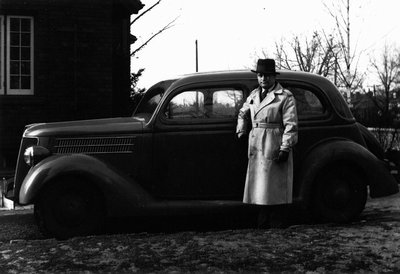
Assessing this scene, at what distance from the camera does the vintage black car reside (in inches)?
233

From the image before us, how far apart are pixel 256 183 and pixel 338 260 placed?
1700 mm

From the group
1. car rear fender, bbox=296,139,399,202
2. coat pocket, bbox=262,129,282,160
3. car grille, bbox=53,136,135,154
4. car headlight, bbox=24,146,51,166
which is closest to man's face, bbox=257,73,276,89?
coat pocket, bbox=262,129,282,160

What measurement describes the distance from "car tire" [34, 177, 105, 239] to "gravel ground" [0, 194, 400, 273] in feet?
2.83

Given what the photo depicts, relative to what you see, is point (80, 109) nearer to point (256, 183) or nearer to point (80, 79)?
point (80, 79)

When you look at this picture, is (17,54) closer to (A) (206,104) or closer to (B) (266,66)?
(A) (206,104)

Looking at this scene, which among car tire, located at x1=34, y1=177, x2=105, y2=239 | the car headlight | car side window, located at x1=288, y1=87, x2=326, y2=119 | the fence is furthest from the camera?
the fence

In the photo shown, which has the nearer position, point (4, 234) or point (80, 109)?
point (4, 234)

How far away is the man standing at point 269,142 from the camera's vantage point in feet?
18.7

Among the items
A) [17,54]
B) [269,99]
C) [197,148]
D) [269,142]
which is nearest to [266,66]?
[269,99]

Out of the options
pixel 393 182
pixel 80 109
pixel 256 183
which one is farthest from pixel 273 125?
pixel 80 109

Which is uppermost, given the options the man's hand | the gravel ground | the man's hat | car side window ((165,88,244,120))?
the man's hat

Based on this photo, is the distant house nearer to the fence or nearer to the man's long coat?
the fence

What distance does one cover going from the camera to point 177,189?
20.1ft

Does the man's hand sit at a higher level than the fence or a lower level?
lower
